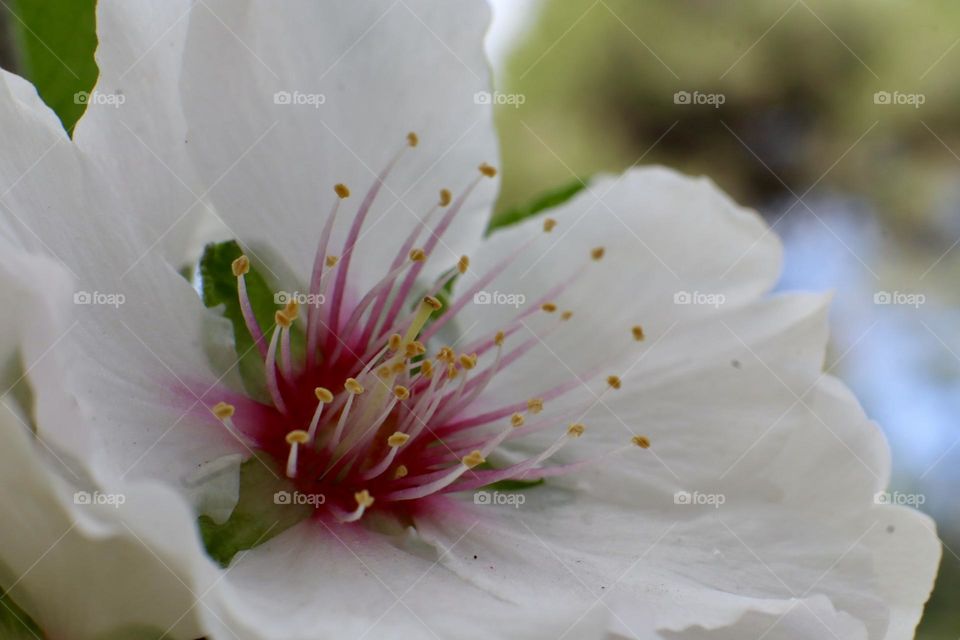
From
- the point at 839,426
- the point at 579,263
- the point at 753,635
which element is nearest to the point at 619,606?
the point at 753,635

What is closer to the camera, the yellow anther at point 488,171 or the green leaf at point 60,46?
the green leaf at point 60,46

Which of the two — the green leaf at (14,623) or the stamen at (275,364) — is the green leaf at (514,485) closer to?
the stamen at (275,364)

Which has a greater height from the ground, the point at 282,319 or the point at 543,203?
the point at 543,203

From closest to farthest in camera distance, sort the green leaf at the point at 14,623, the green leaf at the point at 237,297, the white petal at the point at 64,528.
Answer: the white petal at the point at 64,528
the green leaf at the point at 14,623
the green leaf at the point at 237,297

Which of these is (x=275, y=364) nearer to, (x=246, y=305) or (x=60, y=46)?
(x=246, y=305)

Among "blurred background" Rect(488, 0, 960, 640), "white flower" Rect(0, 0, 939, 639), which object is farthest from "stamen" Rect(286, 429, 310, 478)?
"blurred background" Rect(488, 0, 960, 640)

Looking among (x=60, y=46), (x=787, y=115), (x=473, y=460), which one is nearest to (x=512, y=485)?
(x=473, y=460)

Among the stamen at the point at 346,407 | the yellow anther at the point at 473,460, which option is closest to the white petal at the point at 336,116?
the stamen at the point at 346,407
